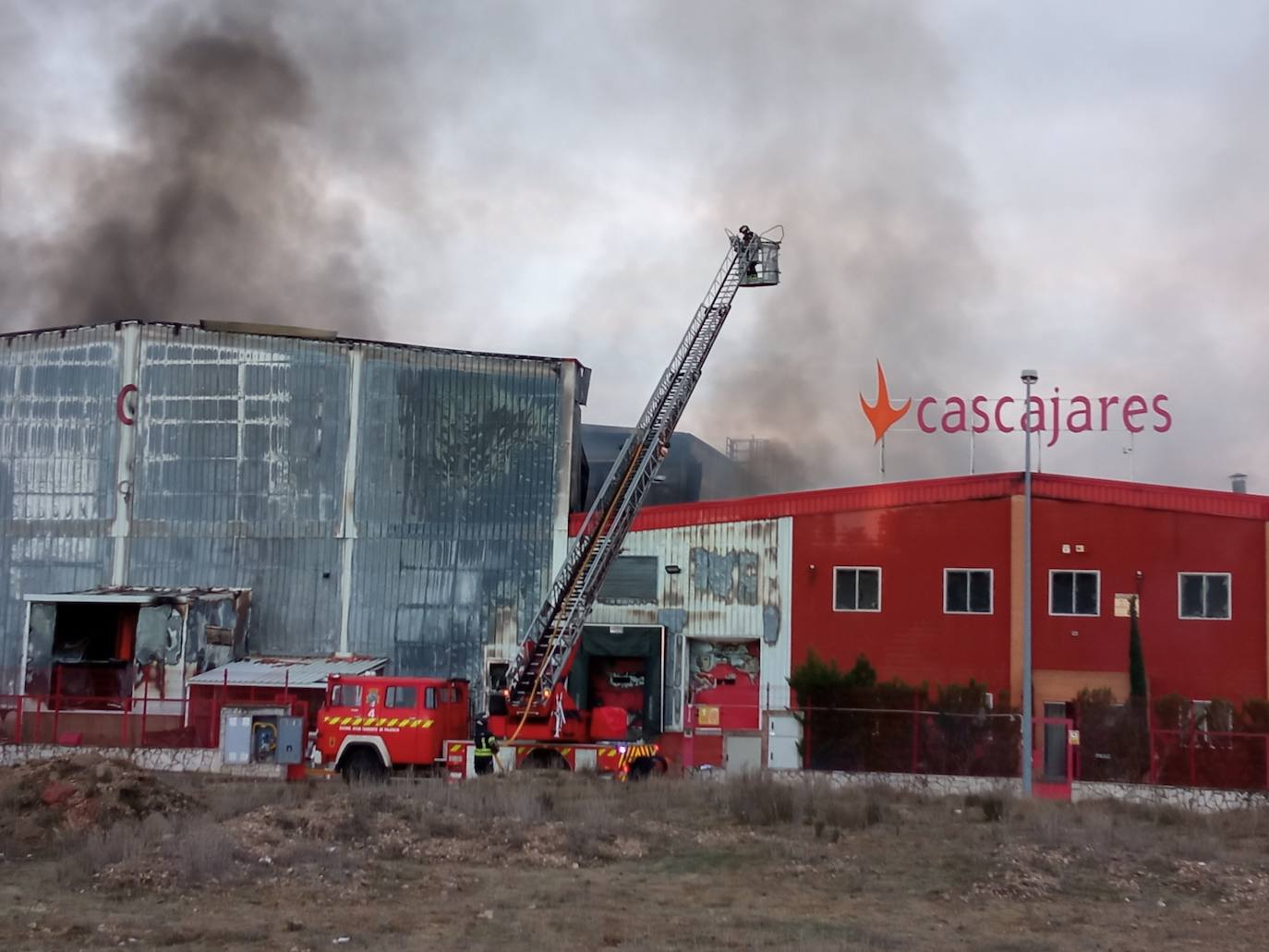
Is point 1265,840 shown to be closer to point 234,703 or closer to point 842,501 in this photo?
point 842,501

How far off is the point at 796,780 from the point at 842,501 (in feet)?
27.9

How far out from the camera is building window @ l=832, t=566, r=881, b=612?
33438mm

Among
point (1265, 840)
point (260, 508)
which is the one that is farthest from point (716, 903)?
point (260, 508)

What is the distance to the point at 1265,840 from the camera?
69.5 feet

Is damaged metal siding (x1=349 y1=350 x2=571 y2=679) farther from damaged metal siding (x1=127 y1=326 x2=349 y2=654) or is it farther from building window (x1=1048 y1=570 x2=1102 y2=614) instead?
building window (x1=1048 y1=570 x2=1102 y2=614)

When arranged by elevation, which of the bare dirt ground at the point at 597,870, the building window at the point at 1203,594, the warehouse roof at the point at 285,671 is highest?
the building window at the point at 1203,594

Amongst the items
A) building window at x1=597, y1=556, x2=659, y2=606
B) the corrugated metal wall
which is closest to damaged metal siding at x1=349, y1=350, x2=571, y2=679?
the corrugated metal wall

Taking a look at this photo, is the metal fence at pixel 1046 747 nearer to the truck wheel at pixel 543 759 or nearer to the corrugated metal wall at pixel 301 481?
the truck wheel at pixel 543 759

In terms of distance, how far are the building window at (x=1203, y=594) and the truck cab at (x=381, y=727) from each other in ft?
55.8

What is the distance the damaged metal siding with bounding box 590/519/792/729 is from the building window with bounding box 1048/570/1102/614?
→ 622 cm

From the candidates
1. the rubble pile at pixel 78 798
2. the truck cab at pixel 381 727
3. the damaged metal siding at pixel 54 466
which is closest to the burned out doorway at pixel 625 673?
the truck cab at pixel 381 727

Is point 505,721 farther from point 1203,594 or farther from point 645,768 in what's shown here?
point 1203,594

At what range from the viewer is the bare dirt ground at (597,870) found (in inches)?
523

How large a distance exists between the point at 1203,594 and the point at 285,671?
70.1 ft
